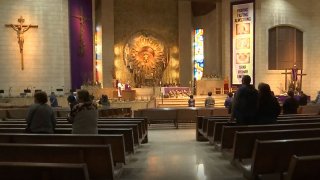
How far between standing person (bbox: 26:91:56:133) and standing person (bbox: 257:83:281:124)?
325cm

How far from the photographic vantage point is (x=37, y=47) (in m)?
18.6

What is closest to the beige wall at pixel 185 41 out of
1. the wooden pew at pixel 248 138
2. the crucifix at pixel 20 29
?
the crucifix at pixel 20 29

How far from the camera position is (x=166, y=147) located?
7.94 meters

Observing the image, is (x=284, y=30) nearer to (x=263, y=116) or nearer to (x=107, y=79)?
(x=107, y=79)

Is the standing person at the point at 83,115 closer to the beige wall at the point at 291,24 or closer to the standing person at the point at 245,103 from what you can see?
the standing person at the point at 245,103

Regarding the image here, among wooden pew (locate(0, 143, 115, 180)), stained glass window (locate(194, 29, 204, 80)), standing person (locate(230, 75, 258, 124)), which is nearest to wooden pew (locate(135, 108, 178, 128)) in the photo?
standing person (locate(230, 75, 258, 124))

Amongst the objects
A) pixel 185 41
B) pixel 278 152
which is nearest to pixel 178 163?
pixel 278 152

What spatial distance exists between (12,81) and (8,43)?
6.14ft

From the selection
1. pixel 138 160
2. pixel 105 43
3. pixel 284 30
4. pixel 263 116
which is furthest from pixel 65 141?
pixel 105 43

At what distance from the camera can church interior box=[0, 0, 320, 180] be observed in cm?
561

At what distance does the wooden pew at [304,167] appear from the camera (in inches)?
109

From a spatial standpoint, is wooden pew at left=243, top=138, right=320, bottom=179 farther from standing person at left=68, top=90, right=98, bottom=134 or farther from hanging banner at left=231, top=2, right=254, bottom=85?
hanging banner at left=231, top=2, right=254, bottom=85

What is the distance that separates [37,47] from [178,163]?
14528 mm

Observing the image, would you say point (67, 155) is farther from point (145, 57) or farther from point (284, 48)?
point (145, 57)
